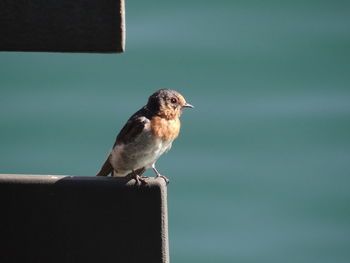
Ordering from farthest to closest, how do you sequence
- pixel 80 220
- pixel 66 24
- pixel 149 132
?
1. pixel 149 132
2. pixel 80 220
3. pixel 66 24

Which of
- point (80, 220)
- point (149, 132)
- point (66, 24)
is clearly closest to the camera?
point (66, 24)

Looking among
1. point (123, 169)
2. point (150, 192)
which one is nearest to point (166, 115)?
point (123, 169)

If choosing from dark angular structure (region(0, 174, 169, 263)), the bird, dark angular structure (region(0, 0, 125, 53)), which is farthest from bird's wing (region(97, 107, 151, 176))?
dark angular structure (region(0, 0, 125, 53))

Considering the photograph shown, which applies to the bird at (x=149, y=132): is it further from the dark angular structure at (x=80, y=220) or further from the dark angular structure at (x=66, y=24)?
the dark angular structure at (x=66, y=24)

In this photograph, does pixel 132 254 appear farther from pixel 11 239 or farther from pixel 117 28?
pixel 117 28

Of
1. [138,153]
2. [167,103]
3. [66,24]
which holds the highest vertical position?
[66,24]

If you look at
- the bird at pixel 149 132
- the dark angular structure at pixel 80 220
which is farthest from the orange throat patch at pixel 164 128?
the dark angular structure at pixel 80 220

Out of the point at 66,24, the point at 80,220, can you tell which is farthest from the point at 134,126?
the point at 66,24

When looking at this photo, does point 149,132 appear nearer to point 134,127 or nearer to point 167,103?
point 134,127
